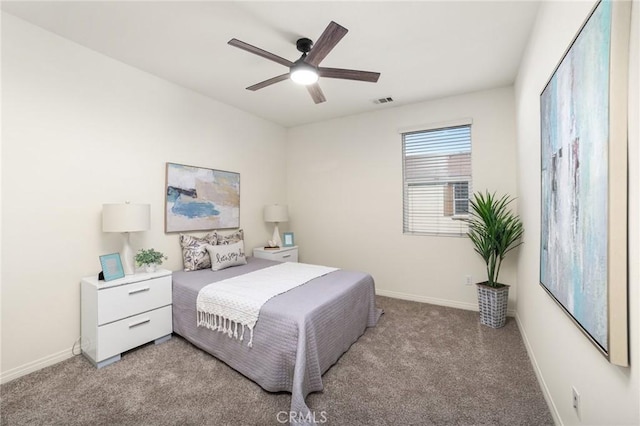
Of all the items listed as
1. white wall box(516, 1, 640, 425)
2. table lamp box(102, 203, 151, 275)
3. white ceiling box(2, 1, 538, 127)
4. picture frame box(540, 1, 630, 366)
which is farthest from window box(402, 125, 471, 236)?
table lamp box(102, 203, 151, 275)

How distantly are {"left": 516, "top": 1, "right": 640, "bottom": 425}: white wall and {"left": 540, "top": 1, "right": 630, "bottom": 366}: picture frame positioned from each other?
0.10 ft

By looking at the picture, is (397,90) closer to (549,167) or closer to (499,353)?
(549,167)

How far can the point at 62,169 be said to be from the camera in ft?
7.70

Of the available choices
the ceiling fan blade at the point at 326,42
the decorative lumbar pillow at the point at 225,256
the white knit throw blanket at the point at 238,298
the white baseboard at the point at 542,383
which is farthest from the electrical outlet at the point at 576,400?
the decorative lumbar pillow at the point at 225,256

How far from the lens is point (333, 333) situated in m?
2.20

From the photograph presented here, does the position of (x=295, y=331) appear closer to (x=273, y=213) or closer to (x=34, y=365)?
(x=34, y=365)

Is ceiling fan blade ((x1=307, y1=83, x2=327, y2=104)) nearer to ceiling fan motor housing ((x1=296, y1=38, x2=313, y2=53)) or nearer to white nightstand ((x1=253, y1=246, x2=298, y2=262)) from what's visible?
ceiling fan motor housing ((x1=296, y1=38, x2=313, y2=53))

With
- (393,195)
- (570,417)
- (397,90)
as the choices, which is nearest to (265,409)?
(570,417)

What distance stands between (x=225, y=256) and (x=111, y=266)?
1063mm

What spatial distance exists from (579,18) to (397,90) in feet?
7.23

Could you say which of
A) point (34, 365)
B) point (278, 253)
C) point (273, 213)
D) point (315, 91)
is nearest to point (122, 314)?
point (34, 365)

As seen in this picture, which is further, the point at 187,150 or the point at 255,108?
the point at 255,108

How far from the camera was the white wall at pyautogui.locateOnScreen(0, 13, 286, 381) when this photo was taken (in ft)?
6.89

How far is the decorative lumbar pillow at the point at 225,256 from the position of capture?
3.14 m
